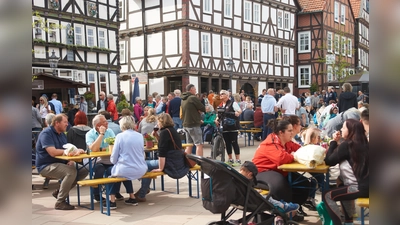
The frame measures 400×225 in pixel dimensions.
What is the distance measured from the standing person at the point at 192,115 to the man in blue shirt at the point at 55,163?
3.67 m

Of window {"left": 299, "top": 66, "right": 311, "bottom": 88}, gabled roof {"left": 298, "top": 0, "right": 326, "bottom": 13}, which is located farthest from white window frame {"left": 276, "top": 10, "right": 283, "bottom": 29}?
window {"left": 299, "top": 66, "right": 311, "bottom": 88}

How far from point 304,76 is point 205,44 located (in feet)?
45.4

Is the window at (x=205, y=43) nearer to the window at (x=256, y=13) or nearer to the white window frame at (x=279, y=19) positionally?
the window at (x=256, y=13)

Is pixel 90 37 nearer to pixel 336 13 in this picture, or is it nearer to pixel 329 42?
pixel 329 42

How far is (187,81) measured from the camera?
25.4m

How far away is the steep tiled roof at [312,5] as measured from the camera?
3584 centimetres

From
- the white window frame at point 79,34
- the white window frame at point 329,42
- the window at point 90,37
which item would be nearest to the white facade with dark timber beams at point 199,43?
the window at point 90,37

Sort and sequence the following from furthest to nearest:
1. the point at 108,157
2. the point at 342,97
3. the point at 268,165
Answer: the point at 342,97
the point at 108,157
the point at 268,165

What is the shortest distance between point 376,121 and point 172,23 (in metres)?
25.8

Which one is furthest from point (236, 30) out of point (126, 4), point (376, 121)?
point (376, 121)

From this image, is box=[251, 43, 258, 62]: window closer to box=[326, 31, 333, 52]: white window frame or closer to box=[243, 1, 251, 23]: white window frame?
box=[243, 1, 251, 23]: white window frame

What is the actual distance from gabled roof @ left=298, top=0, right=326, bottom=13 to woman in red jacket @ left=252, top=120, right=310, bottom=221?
32687mm

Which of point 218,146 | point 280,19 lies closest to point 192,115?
point 218,146

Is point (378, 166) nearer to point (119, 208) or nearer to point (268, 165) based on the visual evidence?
point (268, 165)
